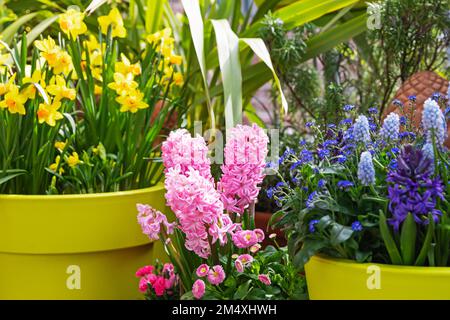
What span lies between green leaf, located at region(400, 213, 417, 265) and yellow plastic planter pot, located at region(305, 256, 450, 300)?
25mm

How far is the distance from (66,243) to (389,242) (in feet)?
2.01

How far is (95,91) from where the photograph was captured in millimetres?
1538

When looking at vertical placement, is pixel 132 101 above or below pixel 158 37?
below

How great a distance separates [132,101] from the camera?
1325 millimetres

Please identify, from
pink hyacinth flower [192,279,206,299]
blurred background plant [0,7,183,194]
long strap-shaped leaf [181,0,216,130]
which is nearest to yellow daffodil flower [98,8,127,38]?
blurred background plant [0,7,183,194]

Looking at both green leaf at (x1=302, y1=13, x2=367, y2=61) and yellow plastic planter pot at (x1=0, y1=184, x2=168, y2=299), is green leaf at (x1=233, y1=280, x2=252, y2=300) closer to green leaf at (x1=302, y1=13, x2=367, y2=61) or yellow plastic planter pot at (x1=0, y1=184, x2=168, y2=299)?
yellow plastic planter pot at (x1=0, y1=184, x2=168, y2=299)

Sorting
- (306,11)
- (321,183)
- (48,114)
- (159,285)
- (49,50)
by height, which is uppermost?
(306,11)

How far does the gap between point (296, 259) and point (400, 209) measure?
16 centimetres

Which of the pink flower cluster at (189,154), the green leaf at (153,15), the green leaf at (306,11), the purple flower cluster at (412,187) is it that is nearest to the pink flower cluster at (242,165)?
the pink flower cluster at (189,154)

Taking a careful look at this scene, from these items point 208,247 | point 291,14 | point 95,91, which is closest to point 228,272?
point 208,247

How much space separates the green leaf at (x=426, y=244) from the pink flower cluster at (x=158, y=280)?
489 millimetres

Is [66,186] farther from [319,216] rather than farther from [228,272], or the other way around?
[319,216]

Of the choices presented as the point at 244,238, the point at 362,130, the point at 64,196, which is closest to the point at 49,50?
the point at 64,196

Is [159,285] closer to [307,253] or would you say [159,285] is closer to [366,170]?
[307,253]
